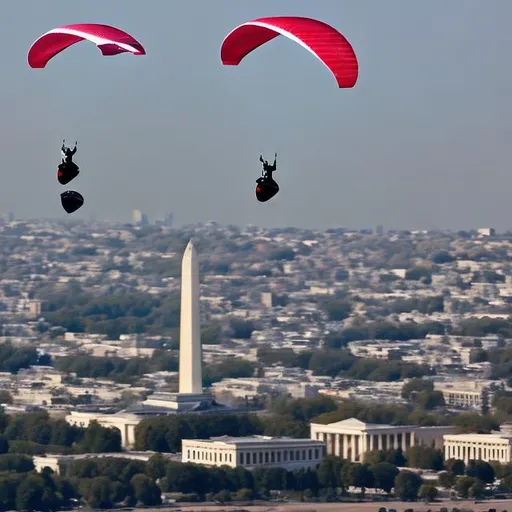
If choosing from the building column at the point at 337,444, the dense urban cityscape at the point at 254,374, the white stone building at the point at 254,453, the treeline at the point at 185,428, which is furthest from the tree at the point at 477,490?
the treeline at the point at 185,428

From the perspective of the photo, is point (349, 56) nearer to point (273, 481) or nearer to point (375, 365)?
point (273, 481)

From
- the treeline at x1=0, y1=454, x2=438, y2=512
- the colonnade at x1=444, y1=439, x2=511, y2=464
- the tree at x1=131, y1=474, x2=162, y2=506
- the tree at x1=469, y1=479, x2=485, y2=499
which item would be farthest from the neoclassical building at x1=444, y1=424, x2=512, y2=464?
the tree at x1=131, y1=474, x2=162, y2=506

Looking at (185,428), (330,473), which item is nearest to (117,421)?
(185,428)

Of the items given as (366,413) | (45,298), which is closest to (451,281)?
(45,298)

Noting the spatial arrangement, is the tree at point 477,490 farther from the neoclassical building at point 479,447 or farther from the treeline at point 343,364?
the treeline at point 343,364

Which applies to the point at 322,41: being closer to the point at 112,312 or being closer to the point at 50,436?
the point at 50,436

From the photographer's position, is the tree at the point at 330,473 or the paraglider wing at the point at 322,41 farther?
the tree at the point at 330,473

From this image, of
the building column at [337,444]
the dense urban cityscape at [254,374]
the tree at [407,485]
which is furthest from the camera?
the building column at [337,444]
